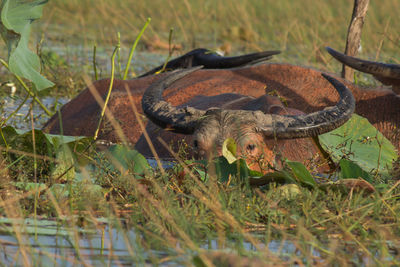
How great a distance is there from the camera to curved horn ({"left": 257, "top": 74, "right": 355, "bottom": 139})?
4.08 m

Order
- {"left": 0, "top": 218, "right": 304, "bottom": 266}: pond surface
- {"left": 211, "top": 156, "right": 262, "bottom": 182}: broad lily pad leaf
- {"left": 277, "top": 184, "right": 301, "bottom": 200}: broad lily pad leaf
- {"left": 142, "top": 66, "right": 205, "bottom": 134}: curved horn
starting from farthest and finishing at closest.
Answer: {"left": 142, "top": 66, "right": 205, "bottom": 134}: curved horn, {"left": 211, "top": 156, "right": 262, "bottom": 182}: broad lily pad leaf, {"left": 277, "top": 184, "right": 301, "bottom": 200}: broad lily pad leaf, {"left": 0, "top": 218, "right": 304, "bottom": 266}: pond surface

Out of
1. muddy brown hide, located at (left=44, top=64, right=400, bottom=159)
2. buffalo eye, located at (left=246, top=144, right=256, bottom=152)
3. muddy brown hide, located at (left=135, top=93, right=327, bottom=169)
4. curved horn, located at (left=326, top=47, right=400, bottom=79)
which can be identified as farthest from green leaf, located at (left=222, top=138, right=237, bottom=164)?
curved horn, located at (left=326, top=47, right=400, bottom=79)

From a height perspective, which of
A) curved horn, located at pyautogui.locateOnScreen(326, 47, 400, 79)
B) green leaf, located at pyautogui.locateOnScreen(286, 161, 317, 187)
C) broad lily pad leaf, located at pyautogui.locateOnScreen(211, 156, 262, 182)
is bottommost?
broad lily pad leaf, located at pyautogui.locateOnScreen(211, 156, 262, 182)

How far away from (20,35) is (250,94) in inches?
96.7

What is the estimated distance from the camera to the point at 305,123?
161 inches

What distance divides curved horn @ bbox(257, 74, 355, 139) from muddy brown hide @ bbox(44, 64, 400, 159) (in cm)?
93

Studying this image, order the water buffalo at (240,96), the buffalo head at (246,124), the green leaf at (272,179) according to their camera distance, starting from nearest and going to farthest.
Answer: the green leaf at (272,179)
the buffalo head at (246,124)
the water buffalo at (240,96)

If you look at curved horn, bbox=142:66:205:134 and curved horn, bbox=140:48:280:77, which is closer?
curved horn, bbox=142:66:205:134

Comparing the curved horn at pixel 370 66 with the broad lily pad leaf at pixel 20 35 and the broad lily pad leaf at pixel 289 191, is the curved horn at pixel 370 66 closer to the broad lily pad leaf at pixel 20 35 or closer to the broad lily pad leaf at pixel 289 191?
the broad lily pad leaf at pixel 289 191

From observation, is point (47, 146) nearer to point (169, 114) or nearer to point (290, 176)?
point (169, 114)

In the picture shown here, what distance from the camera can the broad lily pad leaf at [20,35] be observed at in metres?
3.45

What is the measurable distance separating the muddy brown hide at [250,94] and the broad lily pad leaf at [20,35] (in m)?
1.58

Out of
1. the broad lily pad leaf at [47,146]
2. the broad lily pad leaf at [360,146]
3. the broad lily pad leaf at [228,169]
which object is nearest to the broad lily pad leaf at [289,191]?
the broad lily pad leaf at [228,169]

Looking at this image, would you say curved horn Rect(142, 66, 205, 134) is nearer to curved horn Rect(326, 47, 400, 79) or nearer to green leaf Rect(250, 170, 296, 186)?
green leaf Rect(250, 170, 296, 186)
